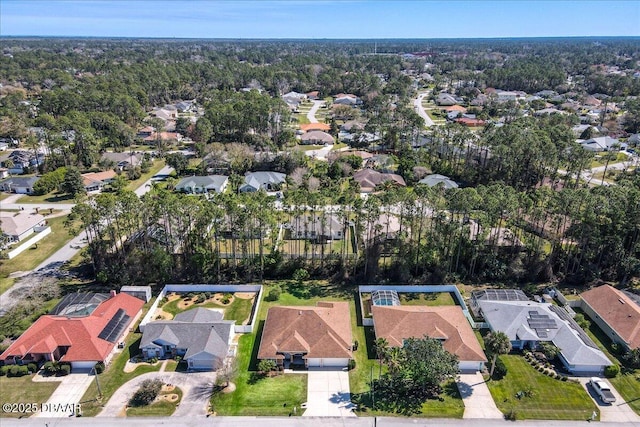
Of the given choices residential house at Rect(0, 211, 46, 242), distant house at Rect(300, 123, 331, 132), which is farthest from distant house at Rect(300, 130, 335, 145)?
residential house at Rect(0, 211, 46, 242)

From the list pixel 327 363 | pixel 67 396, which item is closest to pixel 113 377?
pixel 67 396

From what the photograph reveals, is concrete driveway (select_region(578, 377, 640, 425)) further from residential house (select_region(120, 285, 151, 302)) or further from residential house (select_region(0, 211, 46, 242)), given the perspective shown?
residential house (select_region(0, 211, 46, 242))

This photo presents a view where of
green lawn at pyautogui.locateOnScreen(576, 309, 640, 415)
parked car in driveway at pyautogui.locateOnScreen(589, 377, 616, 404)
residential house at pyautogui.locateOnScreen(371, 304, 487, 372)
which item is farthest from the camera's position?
residential house at pyautogui.locateOnScreen(371, 304, 487, 372)

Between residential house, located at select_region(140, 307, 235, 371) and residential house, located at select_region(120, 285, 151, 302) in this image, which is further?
residential house, located at select_region(120, 285, 151, 302)

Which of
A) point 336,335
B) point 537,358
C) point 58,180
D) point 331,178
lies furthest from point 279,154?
point 537,358

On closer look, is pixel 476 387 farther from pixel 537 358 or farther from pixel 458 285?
pixel 458 285

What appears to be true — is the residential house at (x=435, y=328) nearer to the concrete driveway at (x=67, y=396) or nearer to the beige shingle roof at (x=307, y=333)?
the beige shingle roof at (x=307, y=333)

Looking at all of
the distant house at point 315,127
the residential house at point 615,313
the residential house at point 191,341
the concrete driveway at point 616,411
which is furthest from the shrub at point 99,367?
the distant house at point 315,127
